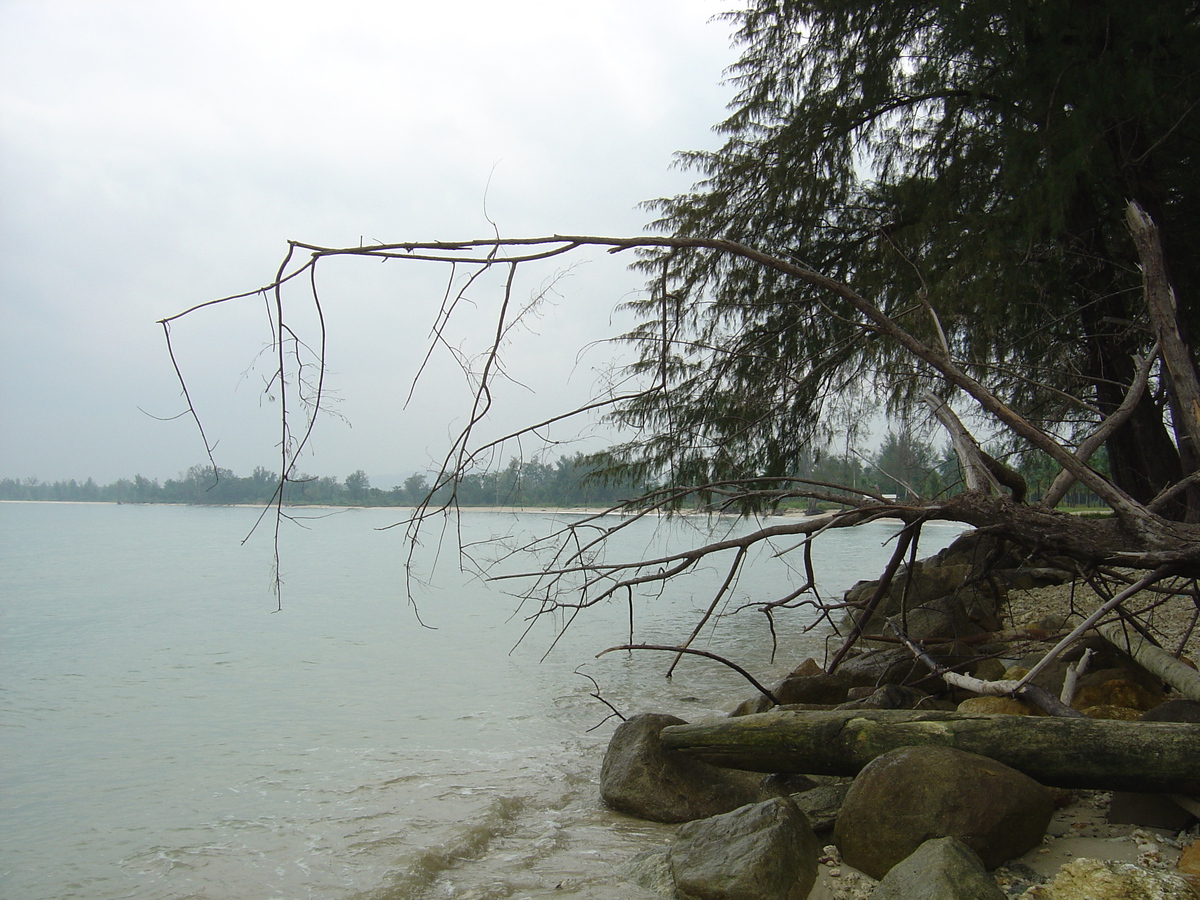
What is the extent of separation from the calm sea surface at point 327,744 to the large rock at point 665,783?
4.5 inches

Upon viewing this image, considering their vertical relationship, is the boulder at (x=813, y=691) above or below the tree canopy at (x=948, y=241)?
below

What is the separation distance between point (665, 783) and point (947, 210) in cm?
556

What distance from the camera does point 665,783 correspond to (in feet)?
13.1

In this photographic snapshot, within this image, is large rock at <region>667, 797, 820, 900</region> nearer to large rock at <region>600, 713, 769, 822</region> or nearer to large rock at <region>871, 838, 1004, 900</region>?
large rock at <region>871, 838, 1004, 900</region>

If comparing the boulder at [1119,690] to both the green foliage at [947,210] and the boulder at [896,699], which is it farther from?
the green foliage at [947,210]

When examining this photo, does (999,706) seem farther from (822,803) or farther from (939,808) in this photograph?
(939,808)

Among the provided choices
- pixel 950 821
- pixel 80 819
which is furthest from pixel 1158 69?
pixel 80 819

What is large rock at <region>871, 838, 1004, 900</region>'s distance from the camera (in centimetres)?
230

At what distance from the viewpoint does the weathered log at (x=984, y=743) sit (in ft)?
8.68

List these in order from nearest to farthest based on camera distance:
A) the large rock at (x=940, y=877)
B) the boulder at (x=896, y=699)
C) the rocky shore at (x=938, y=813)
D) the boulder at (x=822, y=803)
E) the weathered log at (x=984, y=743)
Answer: the large rock at (x=940, y=877), the rocky shore at (x=938, y=813), the weathered log at (x=984, y=743), the boulder at (x=822, y=803), the boulder at (x=896, y=699)

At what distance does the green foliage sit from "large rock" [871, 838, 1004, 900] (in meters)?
2.85

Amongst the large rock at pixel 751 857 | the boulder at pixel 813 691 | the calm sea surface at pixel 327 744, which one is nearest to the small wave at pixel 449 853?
the calm sea surface at pixel 327 744

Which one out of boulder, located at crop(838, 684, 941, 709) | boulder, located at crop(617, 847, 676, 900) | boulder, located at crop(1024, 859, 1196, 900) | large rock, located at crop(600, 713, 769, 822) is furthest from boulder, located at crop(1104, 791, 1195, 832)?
boulder, located at crop(617, 847, 676, 900)

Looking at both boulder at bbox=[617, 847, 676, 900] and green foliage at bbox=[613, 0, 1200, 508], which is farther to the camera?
green foliage at bbox=[613, 0, 1200, 508]
